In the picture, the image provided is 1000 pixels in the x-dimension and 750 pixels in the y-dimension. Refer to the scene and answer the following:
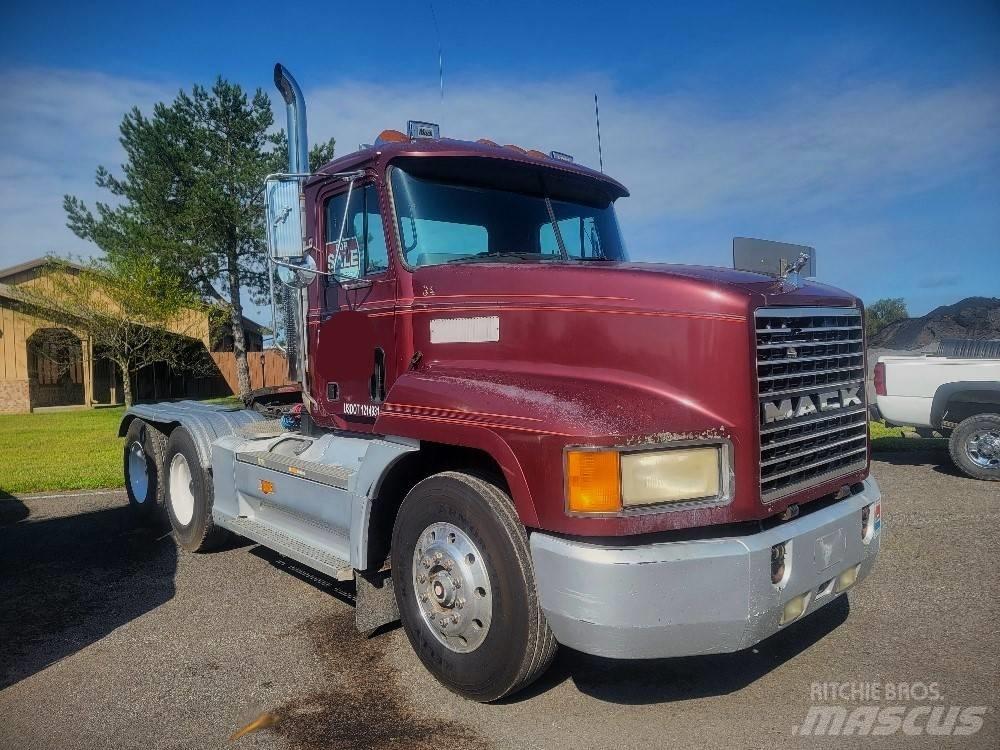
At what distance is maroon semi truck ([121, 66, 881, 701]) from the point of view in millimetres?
3025

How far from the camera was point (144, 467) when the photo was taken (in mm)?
7348

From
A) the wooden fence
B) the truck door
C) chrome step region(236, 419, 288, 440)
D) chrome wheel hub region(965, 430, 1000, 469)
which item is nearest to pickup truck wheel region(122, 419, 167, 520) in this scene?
chrome step region(236, 419, 288, 440)

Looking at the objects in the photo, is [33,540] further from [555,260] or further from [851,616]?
[851,616]

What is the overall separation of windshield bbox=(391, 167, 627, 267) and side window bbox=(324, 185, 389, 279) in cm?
20

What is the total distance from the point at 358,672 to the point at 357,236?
8.31 ft

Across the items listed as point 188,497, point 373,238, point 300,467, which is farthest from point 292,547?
point 188,497

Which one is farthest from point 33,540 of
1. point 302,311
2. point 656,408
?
point 656,408

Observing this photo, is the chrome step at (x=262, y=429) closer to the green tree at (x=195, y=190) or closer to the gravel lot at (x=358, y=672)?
the gravel lot at (x=358, y=672)

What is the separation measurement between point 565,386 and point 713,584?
3.33 feet

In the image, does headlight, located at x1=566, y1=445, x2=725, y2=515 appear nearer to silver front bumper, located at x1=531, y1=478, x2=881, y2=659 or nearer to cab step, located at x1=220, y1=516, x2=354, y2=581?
silver front bumper, located at x1=531, y1=478, x2=881, y2=659

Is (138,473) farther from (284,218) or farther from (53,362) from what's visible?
(53,362)

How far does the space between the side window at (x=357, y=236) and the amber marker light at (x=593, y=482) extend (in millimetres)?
1968

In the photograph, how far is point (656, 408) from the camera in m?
3.19

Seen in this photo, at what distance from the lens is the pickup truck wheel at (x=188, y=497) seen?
6.07 meters
